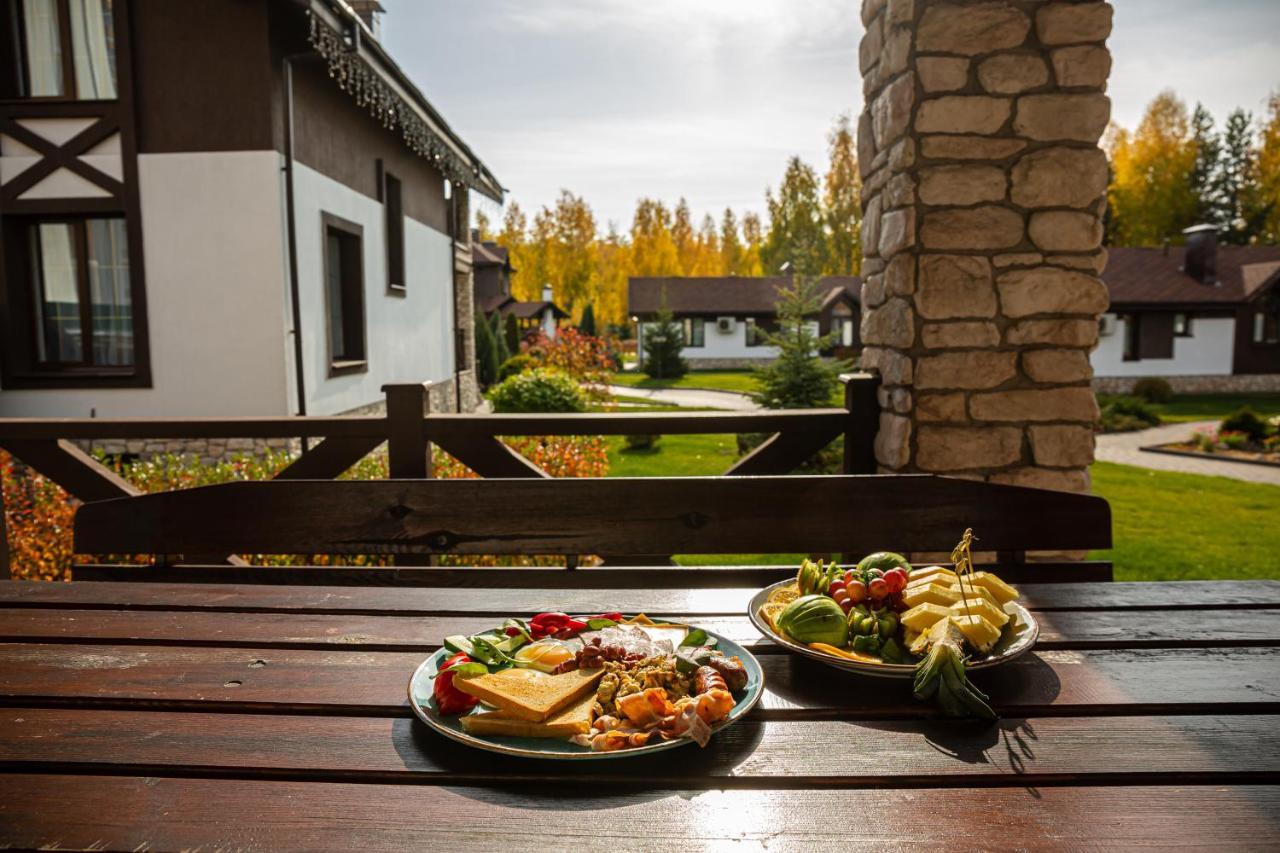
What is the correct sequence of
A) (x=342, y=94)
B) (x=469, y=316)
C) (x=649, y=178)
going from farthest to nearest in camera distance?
(x=649, y=178), (x=469, y=316), (x=342, y=94)

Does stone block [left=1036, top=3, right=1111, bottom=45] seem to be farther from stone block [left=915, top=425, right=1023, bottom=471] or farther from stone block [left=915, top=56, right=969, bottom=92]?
stone block [left=915, top=425, right=1023, bottom=471]

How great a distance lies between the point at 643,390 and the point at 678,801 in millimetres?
23988

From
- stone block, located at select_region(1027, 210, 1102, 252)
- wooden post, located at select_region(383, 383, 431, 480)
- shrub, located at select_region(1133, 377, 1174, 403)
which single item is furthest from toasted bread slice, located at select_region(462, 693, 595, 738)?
shrub, located at select_region(1133, 377, 1174, 403)

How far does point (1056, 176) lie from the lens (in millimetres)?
3264

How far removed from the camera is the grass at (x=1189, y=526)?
6223mm

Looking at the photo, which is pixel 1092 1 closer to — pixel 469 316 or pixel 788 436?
pixel 788 436

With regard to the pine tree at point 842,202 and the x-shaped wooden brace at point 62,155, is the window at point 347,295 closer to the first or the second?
the x-shaped wooden brace at point 62,155

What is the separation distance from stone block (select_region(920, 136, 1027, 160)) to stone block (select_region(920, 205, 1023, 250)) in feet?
0.66

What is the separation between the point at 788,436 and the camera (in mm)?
3426

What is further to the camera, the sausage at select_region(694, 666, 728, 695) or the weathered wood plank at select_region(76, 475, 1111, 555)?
the weathered wood plank at select_region(76, 475, 1111, 555)

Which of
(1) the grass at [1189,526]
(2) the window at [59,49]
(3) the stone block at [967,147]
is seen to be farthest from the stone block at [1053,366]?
(2) the window at [59,49]

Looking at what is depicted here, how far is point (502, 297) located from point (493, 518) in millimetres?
33588

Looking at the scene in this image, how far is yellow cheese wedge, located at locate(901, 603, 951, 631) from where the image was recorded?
1389 mm

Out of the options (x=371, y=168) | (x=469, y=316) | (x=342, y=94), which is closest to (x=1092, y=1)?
(x=342, y=94)
